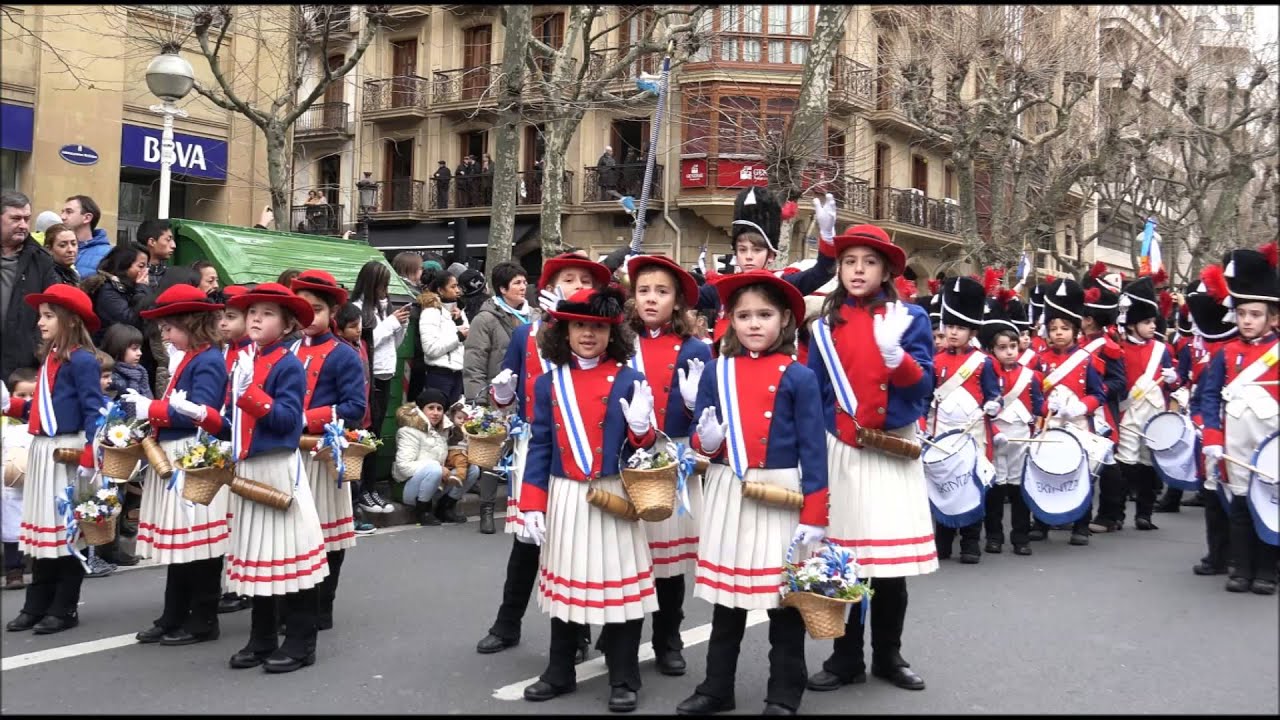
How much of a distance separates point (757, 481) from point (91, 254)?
706 cm

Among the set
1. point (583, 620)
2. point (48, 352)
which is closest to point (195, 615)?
point (48, 352)

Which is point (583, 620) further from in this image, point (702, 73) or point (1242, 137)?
point (702, 73)

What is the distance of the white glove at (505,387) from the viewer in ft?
21.0

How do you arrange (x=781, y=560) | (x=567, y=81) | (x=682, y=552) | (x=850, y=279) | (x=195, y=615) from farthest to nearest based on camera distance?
(x=567, y=81), (x=195, y=615), (x=682, y=552), (x=850, y=279), (x=781, y=560)

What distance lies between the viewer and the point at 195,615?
631 centimetres

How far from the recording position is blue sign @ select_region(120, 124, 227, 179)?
18672 mm

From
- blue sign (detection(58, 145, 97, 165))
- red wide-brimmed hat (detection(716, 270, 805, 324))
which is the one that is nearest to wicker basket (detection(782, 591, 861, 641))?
red wide-brimmed hat (detection(716, 270, 805, 324))

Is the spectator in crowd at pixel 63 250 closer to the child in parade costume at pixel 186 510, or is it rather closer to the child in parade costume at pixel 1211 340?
the child in parade costume at pixel 186 510

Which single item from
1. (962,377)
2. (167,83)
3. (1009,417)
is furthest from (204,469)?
(167,83)

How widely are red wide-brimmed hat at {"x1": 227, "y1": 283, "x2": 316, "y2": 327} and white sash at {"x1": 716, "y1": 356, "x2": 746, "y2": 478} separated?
2259 mm

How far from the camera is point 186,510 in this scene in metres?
6.17

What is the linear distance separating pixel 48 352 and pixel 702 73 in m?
24.1

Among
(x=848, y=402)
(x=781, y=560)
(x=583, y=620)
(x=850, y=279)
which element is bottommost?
(x=583, y=620)

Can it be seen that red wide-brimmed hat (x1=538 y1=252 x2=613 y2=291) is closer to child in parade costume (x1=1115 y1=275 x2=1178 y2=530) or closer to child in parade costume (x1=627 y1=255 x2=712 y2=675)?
child in parade costume (x1=627 y1=255 x2=712 y2=675)
